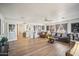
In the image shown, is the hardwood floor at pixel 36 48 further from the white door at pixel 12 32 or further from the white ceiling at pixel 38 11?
the white ceiling at pixel 38 11

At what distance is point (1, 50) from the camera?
241 cm

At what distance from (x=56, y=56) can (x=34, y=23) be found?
2.48ft

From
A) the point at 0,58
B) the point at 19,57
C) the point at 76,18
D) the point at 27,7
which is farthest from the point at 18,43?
the point at 76,18

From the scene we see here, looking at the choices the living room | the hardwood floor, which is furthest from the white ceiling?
the hardwood floor

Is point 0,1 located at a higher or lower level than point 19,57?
higher

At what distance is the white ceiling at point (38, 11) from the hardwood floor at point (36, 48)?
424 millimetres

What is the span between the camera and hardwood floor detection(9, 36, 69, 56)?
2426 millimetres

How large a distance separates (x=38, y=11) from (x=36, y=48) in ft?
2.30

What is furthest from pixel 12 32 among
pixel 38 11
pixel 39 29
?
pixel 38 11

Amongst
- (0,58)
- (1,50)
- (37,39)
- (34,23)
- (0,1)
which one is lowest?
(0,58)

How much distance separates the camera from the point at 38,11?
2.42 metres

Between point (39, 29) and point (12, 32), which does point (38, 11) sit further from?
point (12, 32)

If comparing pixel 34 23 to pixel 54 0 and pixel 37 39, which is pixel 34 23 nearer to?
pixel 37 39

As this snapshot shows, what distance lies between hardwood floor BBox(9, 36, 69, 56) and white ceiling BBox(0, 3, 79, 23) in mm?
424
